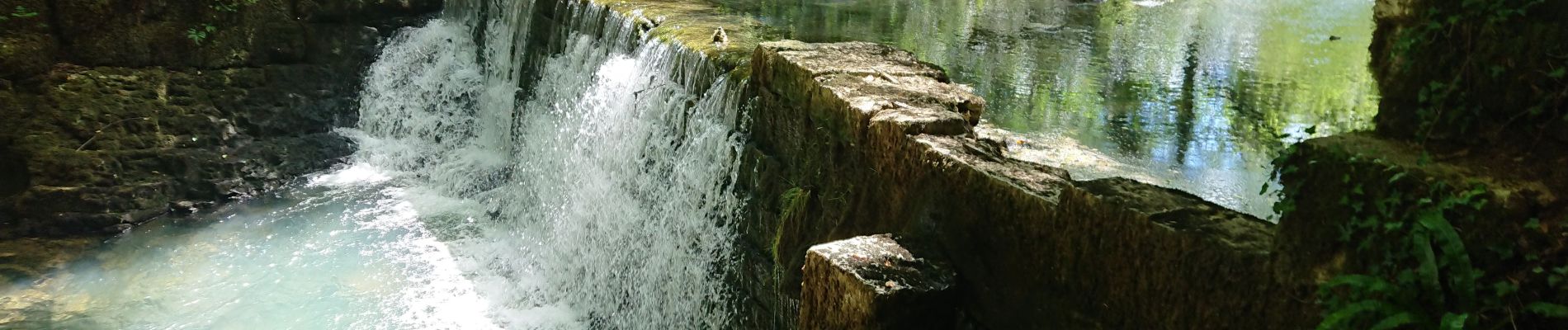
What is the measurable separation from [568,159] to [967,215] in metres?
4.03

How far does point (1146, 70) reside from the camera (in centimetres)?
723

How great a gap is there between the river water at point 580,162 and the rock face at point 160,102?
264 millimetres

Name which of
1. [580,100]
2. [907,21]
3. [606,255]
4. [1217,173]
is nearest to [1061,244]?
[1217,173]

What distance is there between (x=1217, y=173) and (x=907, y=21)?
4.19 m

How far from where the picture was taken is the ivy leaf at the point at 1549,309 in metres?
1.65

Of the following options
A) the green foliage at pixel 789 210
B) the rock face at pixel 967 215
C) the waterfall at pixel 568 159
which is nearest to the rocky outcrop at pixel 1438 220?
the rock face at pixel 967 215

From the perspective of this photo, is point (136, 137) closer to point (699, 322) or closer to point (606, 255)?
point (606, 255)

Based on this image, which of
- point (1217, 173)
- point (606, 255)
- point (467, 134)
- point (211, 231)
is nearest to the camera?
point (1217, 173)

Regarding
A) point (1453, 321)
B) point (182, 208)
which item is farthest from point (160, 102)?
point (1453, 321)

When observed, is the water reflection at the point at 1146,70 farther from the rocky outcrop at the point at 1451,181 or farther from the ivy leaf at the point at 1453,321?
the ivy leaf at the point at 1453,321

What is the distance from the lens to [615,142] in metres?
5.93

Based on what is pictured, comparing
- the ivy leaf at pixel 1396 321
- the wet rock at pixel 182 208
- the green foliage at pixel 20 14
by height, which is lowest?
the wet rock at pixel 182 208

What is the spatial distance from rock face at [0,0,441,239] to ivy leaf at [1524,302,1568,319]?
7.93 m

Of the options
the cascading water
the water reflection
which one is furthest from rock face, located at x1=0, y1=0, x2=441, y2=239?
the water reflection
